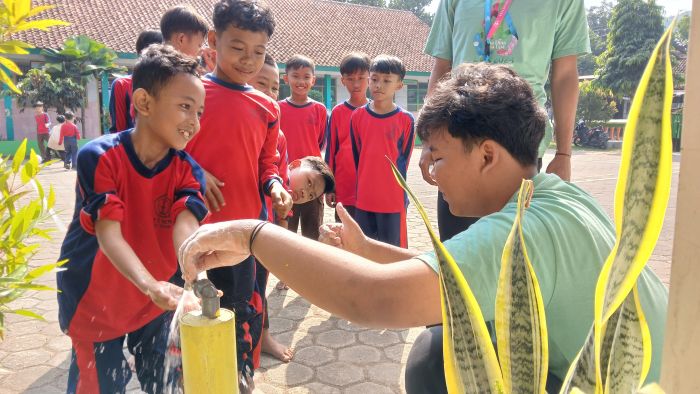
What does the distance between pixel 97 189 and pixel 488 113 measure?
4.26ft

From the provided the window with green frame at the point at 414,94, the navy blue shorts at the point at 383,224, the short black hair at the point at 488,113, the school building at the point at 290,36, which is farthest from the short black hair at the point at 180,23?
the window with green frame at the point at 414,94

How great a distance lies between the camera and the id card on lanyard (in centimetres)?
253

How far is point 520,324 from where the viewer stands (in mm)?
833

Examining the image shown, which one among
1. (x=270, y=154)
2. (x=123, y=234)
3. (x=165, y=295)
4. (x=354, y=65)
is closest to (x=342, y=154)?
(x=354, y=65)

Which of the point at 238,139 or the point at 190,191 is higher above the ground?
the point at 238,139

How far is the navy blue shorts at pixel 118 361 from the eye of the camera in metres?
1.98

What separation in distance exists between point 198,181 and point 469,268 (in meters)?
1.29

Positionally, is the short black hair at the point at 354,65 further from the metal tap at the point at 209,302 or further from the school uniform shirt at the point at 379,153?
the metal tap at the point at 209,302

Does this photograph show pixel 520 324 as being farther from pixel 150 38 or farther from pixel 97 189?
pixel 150 38

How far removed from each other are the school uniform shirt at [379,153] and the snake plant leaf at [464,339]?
3.11 m

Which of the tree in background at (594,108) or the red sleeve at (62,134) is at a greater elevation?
the tree in background at (594,108)

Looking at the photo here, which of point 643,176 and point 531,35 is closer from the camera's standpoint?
point 643,176

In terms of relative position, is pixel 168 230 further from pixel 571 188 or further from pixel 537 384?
pixel 537 384

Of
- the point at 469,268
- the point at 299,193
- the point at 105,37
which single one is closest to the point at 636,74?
the point at 105,37
